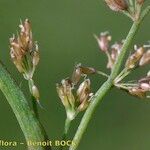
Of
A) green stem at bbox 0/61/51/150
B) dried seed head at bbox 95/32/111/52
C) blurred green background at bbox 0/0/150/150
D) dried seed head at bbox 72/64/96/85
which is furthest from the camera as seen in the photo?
blurred green background at bbox 0/0/150/150

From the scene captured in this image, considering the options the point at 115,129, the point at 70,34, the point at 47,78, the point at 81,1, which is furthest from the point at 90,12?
the point at 115,129

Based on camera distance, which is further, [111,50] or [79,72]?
[111,50]

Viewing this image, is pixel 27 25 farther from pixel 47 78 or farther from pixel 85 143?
pixel 47 78

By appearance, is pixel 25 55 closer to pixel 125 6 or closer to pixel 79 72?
pixel 79 72

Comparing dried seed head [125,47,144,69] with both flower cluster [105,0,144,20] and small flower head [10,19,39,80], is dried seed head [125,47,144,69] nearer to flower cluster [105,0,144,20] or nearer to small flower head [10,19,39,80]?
flower cluster [105,0,144,20]

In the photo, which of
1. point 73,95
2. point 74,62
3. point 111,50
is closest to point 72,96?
point 73,95

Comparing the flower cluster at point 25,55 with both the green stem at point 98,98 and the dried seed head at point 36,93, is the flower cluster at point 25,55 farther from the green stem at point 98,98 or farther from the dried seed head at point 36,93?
the green stem at point 98,98

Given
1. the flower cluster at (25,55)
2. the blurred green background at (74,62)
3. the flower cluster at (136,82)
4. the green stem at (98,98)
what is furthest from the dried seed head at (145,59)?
the blurred green background at (74,62)

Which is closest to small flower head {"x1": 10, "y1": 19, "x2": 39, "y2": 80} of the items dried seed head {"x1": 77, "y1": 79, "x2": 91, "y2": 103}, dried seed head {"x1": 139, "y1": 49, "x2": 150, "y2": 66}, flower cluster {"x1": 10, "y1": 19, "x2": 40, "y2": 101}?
flower cluster {"x1": 10, "y1": 19, "x2": 40, "y2": 101}
